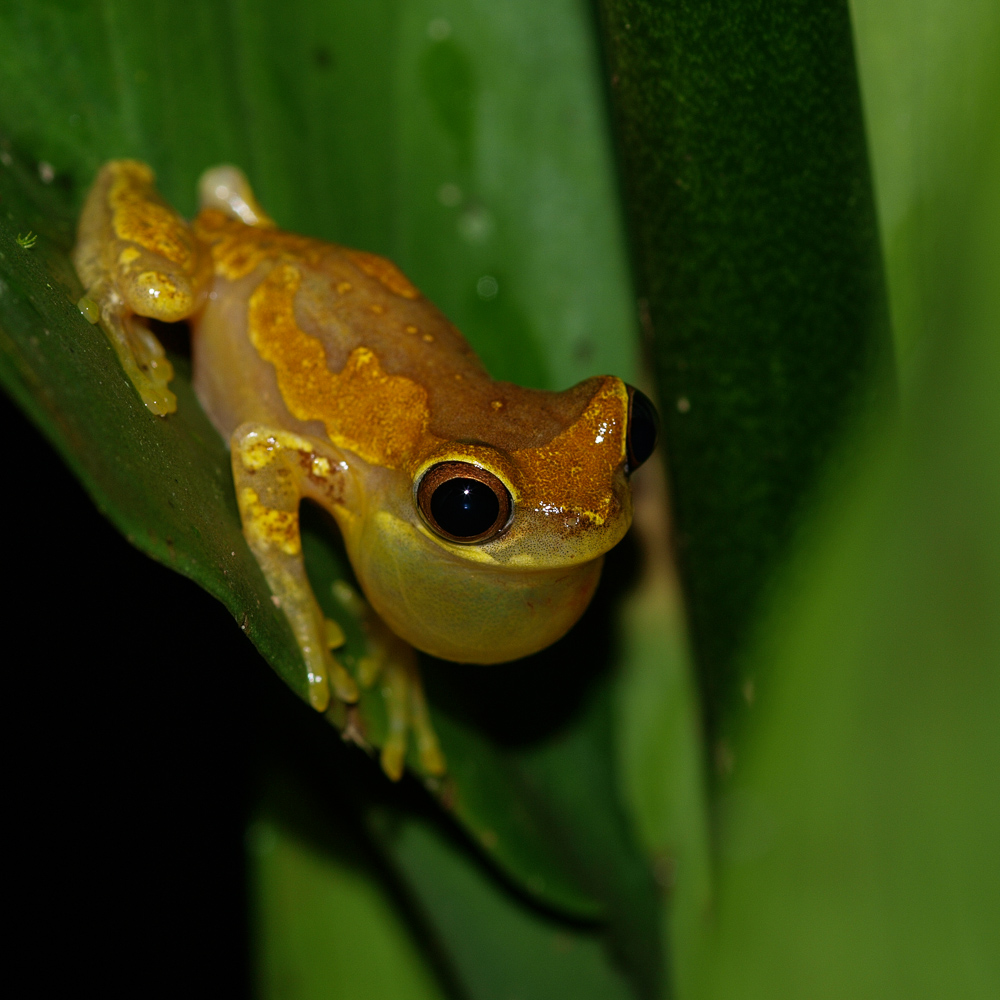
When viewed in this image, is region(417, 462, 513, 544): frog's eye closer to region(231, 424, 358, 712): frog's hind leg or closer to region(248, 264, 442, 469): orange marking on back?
region(248, 264, 442, 469): orange marking on back

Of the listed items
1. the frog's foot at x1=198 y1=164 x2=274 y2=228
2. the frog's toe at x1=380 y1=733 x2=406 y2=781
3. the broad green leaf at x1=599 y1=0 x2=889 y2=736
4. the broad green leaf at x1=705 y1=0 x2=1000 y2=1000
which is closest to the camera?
the broad green leaf at x1=705 y1=0 x2=1000 y2=1000

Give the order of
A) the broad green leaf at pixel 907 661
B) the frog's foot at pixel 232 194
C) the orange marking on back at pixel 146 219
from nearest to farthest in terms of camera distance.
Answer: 1. the broad green leaf at pixel 907 661
2. the orange marking on back at pixel 146 219
3. the frog's foot at pixel 232 194

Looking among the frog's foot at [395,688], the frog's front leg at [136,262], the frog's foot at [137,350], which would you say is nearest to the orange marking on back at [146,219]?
the frog's front leg at [136,262]

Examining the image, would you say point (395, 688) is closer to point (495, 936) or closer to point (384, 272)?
point (495, 936)

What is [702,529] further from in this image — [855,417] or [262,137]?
[262,137]

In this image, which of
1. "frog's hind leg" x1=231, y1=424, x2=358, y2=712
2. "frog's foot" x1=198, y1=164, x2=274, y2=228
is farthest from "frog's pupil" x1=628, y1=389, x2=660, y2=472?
"frog's foot" x1=198, y1=164, x2=274, y2=228

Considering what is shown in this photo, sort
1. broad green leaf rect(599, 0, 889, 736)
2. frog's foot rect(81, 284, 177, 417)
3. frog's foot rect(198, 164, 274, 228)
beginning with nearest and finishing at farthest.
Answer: broad green leaf rect(599, 0, 889, 736) < frog's foot rect(81, 284, 177, 417) < frog's foot rect(198, 164, 274, 228)

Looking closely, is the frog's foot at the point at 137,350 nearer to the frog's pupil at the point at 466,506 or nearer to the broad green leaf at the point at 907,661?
the frog's pupil at the point at 466,506

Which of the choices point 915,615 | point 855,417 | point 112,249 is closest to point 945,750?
point 915,615

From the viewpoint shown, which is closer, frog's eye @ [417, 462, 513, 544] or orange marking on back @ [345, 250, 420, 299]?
frog's eye @ [417, 462, 513, 544]
